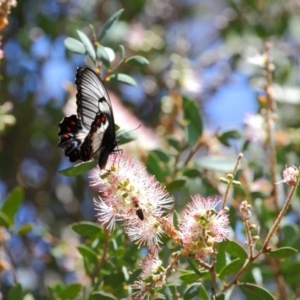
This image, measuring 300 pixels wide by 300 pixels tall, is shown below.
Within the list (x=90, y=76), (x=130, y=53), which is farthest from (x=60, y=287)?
(x=130, y=53)

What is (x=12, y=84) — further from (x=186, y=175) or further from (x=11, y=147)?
(x=186, y=175)

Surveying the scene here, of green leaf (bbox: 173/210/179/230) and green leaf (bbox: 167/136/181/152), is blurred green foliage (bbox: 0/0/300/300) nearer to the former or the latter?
green leaf (bbox: 167/136/181/152)

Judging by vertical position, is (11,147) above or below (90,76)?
below

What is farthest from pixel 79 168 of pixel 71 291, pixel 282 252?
pixel 282 252

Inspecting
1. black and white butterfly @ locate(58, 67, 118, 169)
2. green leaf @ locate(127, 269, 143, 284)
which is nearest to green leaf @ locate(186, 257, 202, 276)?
green leaf @ locate(127, 269, 143, 284)

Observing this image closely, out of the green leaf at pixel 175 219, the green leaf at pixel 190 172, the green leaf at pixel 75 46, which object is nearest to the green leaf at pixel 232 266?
the green leaf at pixel 175 219
